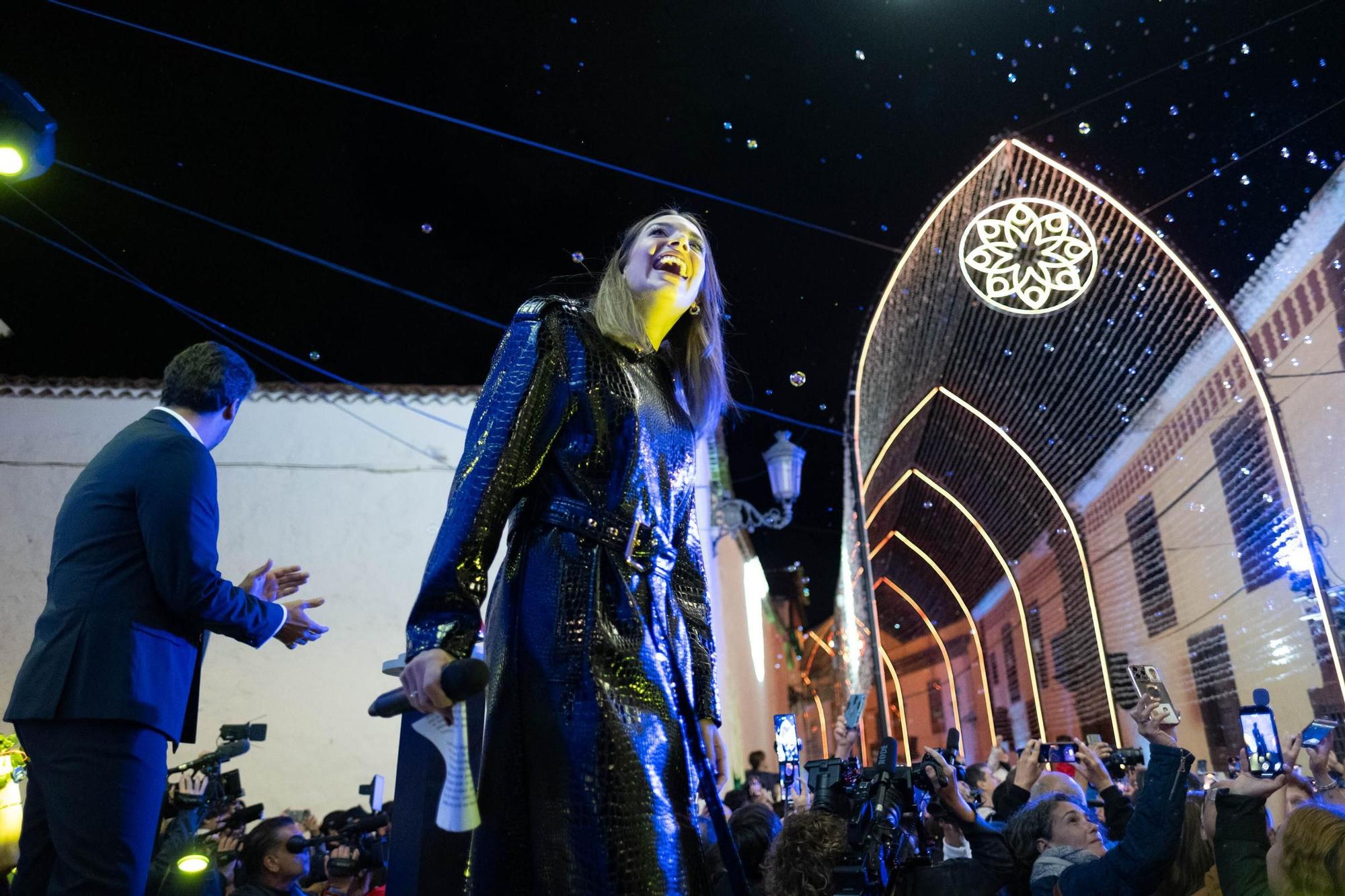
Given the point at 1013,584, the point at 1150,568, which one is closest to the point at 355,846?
the point at 1150,568

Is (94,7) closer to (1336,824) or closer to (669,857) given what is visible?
(669,857)

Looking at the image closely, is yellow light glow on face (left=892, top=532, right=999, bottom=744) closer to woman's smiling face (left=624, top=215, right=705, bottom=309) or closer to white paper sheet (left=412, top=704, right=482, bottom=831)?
woman's smiling face (left=624, top=215, right=705, bottom=309)

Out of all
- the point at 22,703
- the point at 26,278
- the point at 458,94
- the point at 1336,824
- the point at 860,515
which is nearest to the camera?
the point at 22,703

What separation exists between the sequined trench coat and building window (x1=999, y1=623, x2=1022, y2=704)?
24.3ft

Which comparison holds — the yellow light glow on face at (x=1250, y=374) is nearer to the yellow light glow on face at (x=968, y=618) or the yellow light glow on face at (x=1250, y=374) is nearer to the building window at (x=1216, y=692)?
the building window at (x=1216, y=692)

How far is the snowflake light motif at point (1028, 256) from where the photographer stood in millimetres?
5551

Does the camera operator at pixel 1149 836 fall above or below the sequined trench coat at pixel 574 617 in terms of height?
below

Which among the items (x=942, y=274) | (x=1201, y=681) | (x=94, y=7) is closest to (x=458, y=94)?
(x=94, y=7)

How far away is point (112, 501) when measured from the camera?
183 cm

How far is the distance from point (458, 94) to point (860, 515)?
360cm

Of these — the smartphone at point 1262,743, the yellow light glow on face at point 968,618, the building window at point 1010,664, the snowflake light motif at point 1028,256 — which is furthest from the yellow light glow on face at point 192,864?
the yellow light glow on face at point 968,618

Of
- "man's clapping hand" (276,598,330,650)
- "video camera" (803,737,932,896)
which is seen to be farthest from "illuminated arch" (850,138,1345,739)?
"man's clapping hand" (276,598,330,650)

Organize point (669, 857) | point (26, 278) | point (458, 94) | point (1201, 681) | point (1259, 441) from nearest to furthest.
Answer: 1. point (669, 857)
2. point (1259, 441)
3. point (1201, 681)
4. point (458, 94)
5. point (26, 278)

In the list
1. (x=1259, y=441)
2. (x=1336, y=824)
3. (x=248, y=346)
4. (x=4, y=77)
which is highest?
(x=248, y=346)
